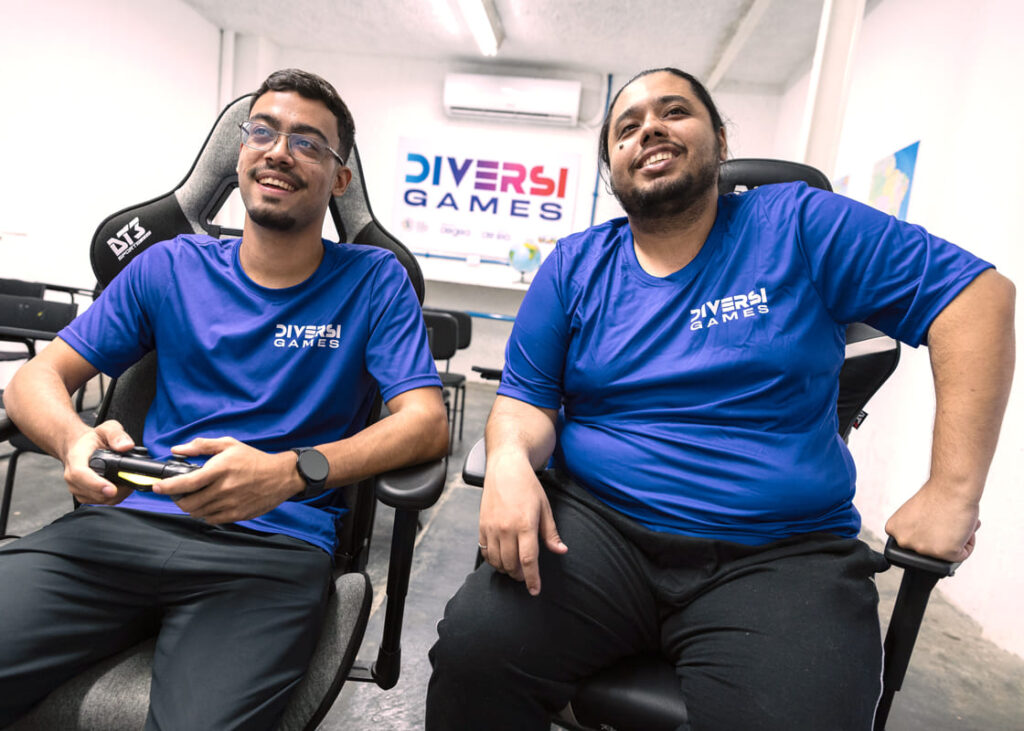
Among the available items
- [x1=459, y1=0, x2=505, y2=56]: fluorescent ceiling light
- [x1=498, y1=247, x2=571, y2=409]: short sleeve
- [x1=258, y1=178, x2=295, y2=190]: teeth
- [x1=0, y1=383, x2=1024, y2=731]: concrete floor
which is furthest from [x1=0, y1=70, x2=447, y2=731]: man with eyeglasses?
[x1=459, y1=0, x2=505, y2=56]: fluorescent ceiling light

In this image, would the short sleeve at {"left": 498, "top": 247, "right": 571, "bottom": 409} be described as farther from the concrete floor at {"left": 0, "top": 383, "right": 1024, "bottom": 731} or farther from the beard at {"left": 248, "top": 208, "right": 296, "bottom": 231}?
the concrete floor at {"left": 0, "top": 383, "right": 1024, "bottom": 731}

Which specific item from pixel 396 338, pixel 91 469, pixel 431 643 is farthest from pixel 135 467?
pixel 431 643

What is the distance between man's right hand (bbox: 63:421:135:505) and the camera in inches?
32.7

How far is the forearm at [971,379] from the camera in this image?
85 centimetres

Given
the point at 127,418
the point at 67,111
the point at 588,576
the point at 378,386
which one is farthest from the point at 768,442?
the point at 67,111

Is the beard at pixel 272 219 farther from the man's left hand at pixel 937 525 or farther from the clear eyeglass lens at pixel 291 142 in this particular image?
the man's left hand at pixel 937 525

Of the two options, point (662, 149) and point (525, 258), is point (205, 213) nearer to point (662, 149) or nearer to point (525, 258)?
point (662, 149)

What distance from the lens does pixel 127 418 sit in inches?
43.7

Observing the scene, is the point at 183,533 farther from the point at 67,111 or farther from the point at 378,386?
the point at 67,111

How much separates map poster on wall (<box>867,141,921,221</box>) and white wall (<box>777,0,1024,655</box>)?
51 mm

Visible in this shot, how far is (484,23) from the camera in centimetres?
458

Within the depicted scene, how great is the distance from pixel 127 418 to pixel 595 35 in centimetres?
481

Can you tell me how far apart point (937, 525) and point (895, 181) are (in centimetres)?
271

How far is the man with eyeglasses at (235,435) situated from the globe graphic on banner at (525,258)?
4476 millimetres
